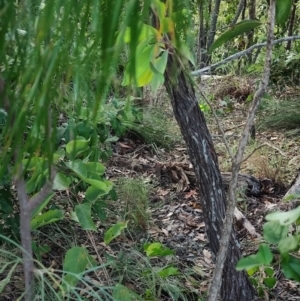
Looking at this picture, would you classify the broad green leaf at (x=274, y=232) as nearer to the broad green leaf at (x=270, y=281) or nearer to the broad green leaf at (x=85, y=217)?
the broad green leaf at (x=85, y=217)

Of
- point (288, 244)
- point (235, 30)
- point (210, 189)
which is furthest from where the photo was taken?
point (210, 189)

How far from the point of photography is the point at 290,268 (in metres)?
1.21

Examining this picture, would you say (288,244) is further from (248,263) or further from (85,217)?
(85,217)

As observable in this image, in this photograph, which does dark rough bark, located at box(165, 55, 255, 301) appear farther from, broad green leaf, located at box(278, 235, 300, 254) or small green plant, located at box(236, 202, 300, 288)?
broad green leaf, located at box(278, 235, 300, 254)

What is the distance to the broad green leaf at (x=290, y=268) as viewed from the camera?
47.3 inches

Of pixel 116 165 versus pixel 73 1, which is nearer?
pixel 73 1

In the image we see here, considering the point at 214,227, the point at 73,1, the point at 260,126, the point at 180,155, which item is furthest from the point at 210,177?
the point at 260,126

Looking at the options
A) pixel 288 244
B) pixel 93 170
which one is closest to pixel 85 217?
pixel 93 170

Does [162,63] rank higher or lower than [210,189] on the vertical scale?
higher

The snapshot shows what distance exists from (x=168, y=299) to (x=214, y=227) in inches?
16.8

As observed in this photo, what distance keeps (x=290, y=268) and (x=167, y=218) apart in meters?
2.18

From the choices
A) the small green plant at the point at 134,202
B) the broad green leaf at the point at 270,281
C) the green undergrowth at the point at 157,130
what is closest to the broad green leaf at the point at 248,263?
the broad green leaf at the point at 270,281

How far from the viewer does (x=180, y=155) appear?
15.3ft

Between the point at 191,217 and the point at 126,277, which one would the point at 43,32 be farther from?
the point at 191,217
